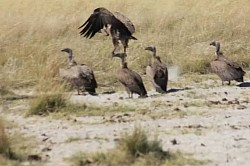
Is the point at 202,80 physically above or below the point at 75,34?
below

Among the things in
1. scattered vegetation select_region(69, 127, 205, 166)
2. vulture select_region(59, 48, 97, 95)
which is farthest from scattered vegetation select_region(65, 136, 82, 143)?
vulture select_region(59, 48, 97, 95)

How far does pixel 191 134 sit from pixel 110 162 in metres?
1.97

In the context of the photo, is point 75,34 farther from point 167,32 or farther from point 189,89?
point 189,89

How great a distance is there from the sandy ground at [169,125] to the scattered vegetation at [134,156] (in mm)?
249

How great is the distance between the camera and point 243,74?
50.9 ft

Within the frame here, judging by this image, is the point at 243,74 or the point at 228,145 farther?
the point at 243,74

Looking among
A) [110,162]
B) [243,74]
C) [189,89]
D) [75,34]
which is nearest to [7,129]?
[110,162]

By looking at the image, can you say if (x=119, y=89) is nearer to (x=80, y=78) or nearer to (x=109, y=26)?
(x=80, y=78)

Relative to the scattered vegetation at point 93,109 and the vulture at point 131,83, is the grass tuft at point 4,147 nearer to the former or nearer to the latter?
the scattered vegetation at point 93,109

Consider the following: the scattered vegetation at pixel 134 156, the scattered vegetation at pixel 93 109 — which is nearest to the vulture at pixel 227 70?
the scattered vegetation at pixel 93 109

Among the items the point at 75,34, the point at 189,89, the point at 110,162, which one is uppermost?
the point at 75,34

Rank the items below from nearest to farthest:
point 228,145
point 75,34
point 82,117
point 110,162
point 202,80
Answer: point 110,162 → point 228,145 → point 82,117 → point 202,80 → point 75,34

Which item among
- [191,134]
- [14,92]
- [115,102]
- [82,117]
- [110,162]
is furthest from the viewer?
[14,92]

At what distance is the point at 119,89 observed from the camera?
1541cm
